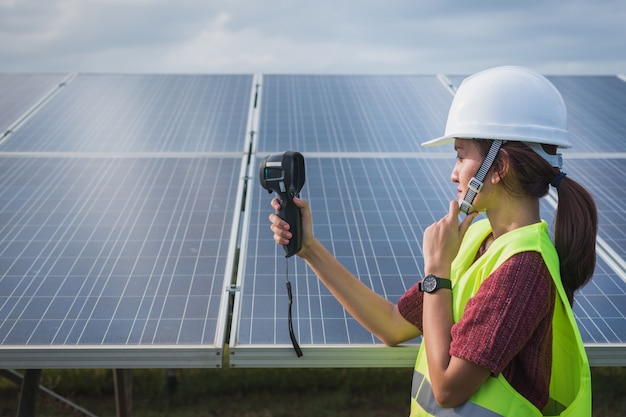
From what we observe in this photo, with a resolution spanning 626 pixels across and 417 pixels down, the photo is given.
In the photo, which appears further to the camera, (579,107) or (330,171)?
(579,107)

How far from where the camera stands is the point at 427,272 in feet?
7.38

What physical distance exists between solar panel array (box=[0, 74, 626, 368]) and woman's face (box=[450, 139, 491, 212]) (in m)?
0.90

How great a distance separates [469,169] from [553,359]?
0.69 meters

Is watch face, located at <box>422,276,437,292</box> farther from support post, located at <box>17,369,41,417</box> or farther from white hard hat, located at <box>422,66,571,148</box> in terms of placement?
support post, located at <box>17,369,41,417</box>

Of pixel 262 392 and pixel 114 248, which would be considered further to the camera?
pixel 262 392

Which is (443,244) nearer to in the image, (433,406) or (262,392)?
(433,406)

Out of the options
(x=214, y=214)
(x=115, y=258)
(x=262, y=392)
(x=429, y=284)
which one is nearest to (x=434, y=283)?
(x=429, y=284)

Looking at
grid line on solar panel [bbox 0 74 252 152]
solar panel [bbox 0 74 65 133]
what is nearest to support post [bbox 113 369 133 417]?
grid line on solar panel [bbox 0 74 252 152]

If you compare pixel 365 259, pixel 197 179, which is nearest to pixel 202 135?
pixel 197 179

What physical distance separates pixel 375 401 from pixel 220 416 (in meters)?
1.80

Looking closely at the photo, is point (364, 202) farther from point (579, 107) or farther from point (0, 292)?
point (579, 107)

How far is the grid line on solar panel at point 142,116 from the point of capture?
5453 millimetres

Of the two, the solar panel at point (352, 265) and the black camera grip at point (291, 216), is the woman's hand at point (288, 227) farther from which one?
the solar panel at point (352, 265)

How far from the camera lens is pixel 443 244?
2.26 m
